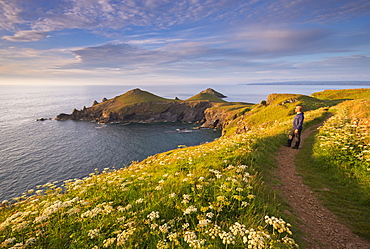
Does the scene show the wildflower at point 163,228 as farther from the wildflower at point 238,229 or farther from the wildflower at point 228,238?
the wildflower at point 238,229

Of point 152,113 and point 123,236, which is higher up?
point 123,236

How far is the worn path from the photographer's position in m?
6.70

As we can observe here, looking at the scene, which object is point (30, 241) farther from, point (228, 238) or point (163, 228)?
point (228, 238)

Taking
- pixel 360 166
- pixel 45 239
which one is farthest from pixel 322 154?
pixel 45 239

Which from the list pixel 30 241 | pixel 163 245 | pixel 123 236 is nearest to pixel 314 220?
pixel 163 245

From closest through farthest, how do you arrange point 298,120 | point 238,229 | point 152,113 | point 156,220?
point 238,229 → point 156,220 → point 298,120 → point 152,113

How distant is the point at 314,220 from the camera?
26.5 ft

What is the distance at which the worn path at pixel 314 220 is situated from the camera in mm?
6703

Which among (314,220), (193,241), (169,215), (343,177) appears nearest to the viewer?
(193,241)

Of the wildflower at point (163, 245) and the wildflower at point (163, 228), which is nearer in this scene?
the wildflower at point (163, 245)

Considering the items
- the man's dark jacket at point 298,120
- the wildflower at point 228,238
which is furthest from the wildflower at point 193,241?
the man's dark jacket at point 298,120

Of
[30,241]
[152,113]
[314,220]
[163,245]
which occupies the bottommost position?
[152,113]

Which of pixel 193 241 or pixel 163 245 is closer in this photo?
pixel 193 241

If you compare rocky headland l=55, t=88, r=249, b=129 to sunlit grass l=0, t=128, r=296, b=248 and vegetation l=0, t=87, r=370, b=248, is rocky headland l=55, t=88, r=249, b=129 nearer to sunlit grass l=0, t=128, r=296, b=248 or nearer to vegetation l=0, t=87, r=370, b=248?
vegetation l=0, t=87, r=370, b=248
